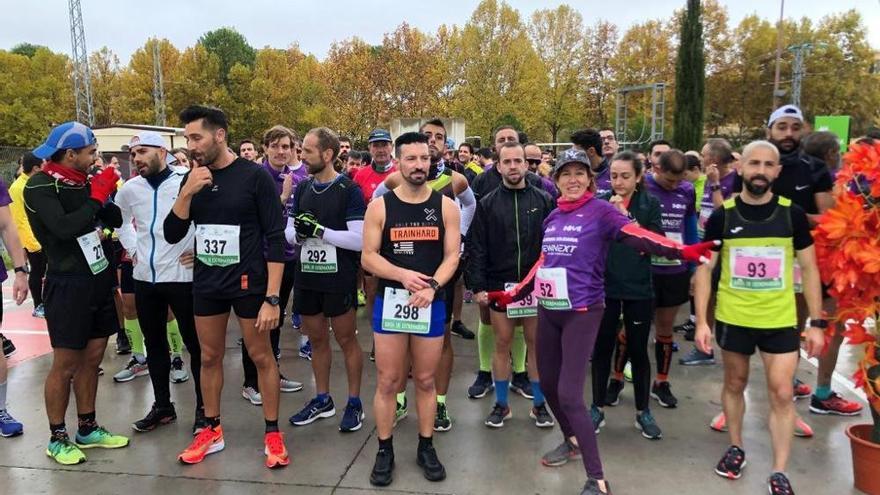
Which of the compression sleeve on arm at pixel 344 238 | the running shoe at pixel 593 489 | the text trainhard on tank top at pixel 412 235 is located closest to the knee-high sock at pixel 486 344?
the compression sleeve on arm at pixel 344 238

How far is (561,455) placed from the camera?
12.5 feet

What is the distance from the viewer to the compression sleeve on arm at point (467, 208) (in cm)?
466

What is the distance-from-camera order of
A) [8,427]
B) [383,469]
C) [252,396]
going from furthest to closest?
[252,396]
[8,427]
[383,469]

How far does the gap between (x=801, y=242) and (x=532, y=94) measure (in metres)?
29.7

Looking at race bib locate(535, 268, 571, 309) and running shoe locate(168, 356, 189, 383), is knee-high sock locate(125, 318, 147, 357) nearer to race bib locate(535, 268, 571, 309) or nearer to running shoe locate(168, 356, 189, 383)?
running shoe locate(168, 356, 189, 383)

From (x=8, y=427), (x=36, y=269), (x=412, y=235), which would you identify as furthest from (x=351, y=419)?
(x=36, y=269)

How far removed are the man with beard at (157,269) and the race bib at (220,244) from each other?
498 mm

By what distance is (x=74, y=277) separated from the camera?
387cm

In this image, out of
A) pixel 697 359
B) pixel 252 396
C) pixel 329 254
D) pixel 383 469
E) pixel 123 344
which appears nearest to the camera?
pixel 383 469

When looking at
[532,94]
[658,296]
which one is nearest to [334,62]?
[532,94]

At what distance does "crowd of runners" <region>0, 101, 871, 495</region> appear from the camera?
3408mm

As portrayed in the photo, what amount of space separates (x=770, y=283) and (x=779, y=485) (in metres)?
1.12

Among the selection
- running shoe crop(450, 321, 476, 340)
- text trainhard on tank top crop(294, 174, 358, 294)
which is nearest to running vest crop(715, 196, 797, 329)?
text trainhard on tank top crop(294, 174, 358, 294)

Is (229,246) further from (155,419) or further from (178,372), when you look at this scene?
(178,372)
